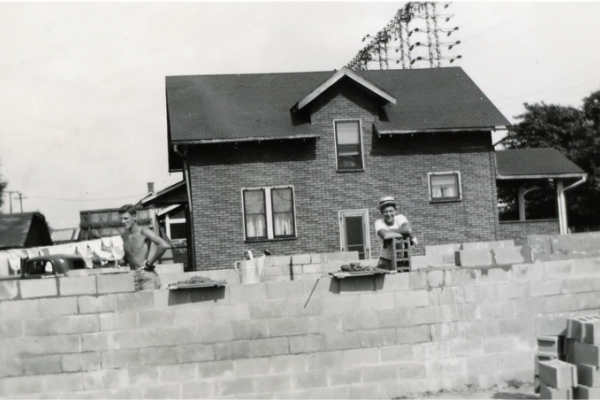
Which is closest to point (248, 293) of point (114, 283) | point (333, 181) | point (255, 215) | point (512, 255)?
point (114, 283)

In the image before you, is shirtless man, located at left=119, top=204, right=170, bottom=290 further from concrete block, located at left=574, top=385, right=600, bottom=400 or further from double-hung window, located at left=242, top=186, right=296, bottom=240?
double-hung window, located at left=242, top=186, right=296, bottom=240

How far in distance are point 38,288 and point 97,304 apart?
772mm

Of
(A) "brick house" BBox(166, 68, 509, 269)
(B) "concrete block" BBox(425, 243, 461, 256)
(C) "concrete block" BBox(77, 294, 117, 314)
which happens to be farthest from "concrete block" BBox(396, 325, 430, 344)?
(A) "brick house" BBox(166, 68, 509, 269)

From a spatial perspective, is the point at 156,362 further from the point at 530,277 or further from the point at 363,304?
the point at 530,277

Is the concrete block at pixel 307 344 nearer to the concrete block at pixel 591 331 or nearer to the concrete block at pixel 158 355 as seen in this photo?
the concrete block at pixel 158 355

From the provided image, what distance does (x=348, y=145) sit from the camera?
22281mm

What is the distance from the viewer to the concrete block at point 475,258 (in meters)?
10.4

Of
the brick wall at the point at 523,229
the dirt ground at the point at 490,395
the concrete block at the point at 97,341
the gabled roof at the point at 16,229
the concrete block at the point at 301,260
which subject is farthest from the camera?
the gabled roof at the point at 16,229

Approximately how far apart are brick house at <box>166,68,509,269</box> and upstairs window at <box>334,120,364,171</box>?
0.03 meters

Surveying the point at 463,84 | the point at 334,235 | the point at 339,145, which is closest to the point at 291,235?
the point at 334,235

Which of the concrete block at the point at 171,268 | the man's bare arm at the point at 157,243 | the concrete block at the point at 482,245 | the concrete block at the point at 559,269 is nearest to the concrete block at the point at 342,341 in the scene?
the man's bare arm at the point at 157,243

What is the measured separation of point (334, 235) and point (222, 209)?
3.47 m

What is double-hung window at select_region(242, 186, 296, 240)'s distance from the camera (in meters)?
21.4

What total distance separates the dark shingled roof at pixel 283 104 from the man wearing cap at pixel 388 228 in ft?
36.2
